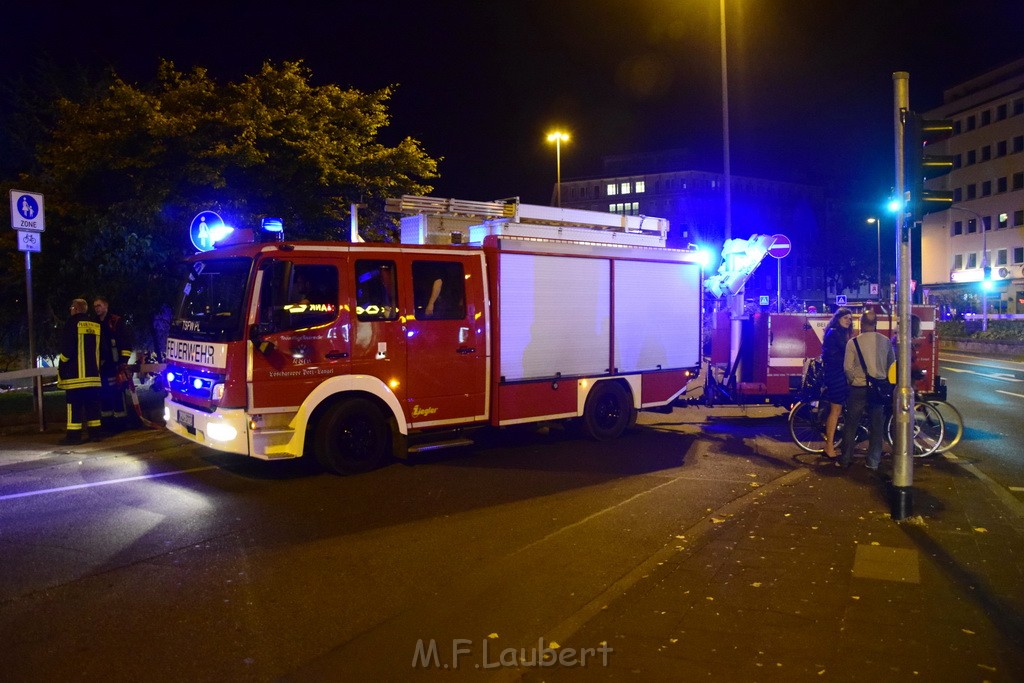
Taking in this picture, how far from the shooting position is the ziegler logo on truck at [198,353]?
25.6ft

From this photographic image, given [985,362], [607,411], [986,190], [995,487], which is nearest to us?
[995,487]

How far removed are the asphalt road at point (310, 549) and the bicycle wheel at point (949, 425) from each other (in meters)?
1.89

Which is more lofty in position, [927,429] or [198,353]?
[198,353]

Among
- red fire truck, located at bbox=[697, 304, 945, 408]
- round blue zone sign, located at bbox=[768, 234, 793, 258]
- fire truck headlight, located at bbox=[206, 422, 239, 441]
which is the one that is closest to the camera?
fire truck headlight, located at bbox=[206, 422, 239, 441]

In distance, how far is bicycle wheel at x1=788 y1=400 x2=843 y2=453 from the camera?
9.99 m

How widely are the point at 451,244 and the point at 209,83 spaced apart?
9278mm

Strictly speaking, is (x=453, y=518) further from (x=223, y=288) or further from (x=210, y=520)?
(x=223, y=288)

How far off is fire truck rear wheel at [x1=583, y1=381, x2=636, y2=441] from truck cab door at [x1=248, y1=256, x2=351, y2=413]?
363 cm

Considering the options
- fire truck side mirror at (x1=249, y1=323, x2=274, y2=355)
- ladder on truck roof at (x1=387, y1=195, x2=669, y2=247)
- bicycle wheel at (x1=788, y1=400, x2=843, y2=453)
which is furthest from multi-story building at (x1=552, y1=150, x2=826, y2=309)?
fire truck side mirror at (x1=249, y1=323, x2=274, y2=355)

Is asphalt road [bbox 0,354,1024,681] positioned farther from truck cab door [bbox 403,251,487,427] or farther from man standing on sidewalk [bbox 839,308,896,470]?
man standing on sidewalk [bbox 839,308,896,470]

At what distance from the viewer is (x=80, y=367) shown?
33.4 feet

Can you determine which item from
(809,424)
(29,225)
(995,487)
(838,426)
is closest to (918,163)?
(995,487)

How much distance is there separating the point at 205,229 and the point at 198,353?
404 cm

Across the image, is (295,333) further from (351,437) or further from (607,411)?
(607,411)
